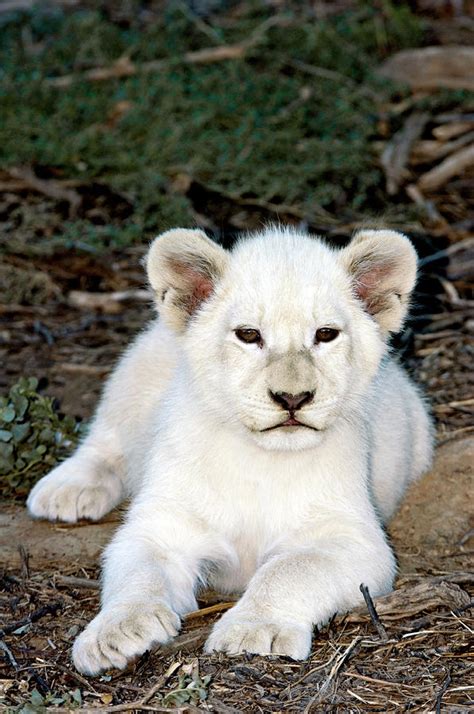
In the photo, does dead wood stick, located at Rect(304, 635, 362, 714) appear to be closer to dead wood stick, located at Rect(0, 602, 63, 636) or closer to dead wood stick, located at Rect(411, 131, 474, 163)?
dead wood stick, located at Rect(0, 602, 63, 636)

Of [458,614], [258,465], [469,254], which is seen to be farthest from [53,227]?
[458,614]

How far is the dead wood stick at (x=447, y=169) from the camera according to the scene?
373 inches

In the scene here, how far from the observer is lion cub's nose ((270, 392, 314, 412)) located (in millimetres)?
3891

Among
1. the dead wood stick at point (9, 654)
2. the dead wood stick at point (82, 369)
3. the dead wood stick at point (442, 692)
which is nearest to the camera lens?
the dead wood stick at point (442, 692)

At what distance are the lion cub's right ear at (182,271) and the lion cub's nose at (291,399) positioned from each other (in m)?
0.75

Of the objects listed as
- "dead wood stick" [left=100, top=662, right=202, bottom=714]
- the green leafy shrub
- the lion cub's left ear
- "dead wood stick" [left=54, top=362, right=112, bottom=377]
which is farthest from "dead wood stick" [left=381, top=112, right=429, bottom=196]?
"dead wood stick" [left=100, top=662, right=202, bottom=714]

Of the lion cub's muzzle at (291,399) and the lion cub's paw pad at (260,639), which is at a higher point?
the lion cub's muzzle at (291,399)

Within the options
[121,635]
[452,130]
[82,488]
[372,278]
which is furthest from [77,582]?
[452,130]

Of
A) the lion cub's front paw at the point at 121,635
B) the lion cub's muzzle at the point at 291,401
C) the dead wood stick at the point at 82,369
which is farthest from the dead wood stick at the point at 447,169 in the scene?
the lion cub's front paw at the point at 121,635

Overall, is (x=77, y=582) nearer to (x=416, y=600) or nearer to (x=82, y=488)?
(x=82, y=488)

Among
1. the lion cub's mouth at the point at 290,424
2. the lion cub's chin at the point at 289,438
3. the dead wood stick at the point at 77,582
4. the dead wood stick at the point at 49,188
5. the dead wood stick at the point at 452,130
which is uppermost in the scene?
the dead wood stick at the point at 452,130

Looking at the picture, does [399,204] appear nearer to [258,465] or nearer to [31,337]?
[31,337]

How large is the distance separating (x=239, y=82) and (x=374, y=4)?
234cm

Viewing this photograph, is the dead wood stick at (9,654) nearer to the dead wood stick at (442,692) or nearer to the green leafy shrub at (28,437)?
the dead wood stick at (442,692)
